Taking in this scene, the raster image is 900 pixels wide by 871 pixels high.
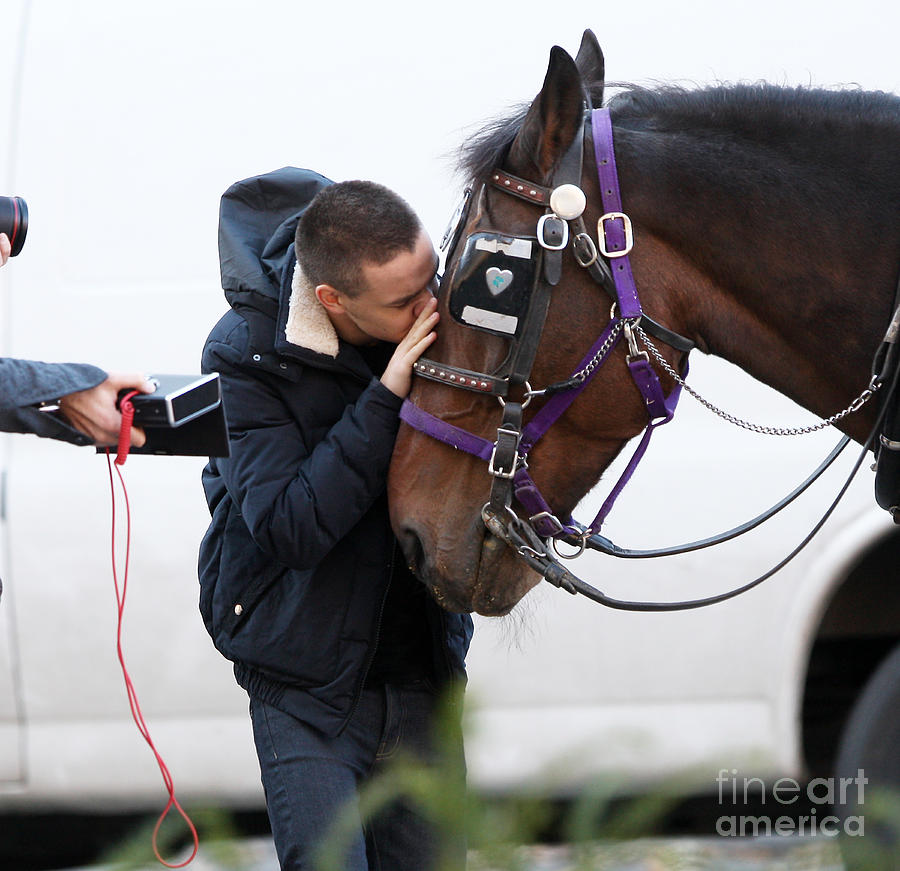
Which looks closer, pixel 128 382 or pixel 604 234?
pixel 128 382

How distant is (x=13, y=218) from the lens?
74.8 inches

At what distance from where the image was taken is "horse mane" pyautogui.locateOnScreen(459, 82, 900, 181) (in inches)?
74.7

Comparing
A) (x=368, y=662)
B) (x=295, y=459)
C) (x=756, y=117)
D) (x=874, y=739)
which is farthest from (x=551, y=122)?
(x=874, y=739)

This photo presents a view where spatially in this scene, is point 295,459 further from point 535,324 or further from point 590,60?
point 590,60

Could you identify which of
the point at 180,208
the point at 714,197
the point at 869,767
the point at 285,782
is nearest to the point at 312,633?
the point at 285,782

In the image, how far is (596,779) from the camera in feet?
3.34

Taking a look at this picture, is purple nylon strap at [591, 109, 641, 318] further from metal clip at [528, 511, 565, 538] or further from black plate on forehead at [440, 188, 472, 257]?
metal clip at [528, 511, 565, 538]

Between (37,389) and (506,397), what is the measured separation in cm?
73

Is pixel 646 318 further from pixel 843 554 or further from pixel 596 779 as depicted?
pixel 843 554

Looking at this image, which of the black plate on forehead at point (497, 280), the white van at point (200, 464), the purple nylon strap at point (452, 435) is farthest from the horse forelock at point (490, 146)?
the white van at point (200, 464)

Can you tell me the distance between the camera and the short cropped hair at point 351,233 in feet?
6.49

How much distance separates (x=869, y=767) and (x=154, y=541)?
2.10 metres

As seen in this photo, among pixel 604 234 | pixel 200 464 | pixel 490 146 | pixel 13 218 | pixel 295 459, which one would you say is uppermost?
pixel 490 146

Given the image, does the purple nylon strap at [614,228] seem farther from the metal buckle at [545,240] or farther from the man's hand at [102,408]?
the man's hand at [102,408]
